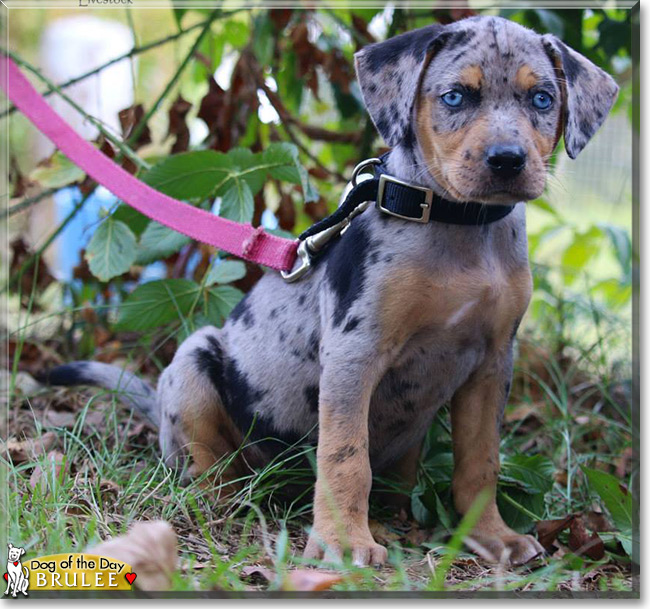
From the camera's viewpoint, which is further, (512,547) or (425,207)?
(512,547)

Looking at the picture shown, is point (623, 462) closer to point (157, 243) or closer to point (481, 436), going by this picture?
point (481, 436)

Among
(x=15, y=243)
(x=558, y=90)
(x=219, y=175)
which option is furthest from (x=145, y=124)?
(x=558, y=90)

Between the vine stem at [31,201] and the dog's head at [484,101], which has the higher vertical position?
the dog's head at [484,101]

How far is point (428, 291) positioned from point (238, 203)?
1473 millimetres

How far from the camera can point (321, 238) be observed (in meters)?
3.32

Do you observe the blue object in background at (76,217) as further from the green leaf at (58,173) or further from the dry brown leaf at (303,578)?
the dry brown leaf at (303,578)

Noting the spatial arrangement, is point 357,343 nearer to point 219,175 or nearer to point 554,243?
point 219,175

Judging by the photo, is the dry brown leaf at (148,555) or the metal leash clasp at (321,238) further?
the metal leash clasp at (321,238)

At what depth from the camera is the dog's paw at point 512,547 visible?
10.1 ft

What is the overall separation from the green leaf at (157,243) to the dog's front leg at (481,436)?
1682mm

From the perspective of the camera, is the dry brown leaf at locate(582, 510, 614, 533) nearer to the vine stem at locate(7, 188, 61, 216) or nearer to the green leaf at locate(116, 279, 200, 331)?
the green leaf at locate(116, 279, 200, 331)

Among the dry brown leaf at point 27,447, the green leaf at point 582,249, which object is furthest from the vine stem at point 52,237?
the green leaf at point 582,249

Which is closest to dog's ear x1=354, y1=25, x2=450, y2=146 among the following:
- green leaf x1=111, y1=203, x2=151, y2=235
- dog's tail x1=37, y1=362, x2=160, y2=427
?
green leaf x1=111, y1=203, x2=151, y2=235

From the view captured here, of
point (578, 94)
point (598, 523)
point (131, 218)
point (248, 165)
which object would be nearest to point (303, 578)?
point (598, 523)
